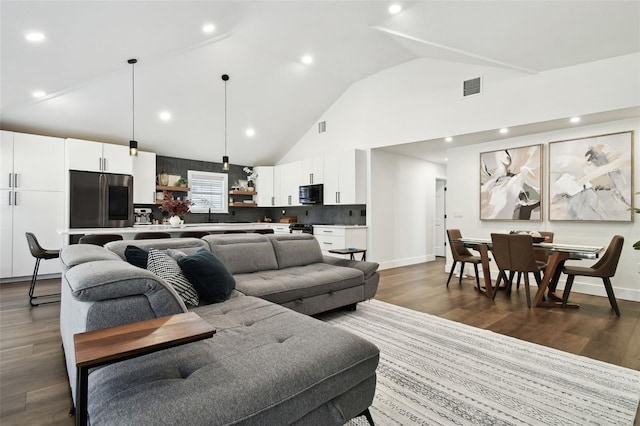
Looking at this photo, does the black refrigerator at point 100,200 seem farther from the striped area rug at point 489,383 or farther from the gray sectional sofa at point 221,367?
the striped area rug at point 489,383

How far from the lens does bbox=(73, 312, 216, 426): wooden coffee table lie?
0.98m

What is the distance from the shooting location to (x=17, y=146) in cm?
516

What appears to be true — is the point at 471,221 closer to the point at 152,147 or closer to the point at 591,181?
the point at 591,181

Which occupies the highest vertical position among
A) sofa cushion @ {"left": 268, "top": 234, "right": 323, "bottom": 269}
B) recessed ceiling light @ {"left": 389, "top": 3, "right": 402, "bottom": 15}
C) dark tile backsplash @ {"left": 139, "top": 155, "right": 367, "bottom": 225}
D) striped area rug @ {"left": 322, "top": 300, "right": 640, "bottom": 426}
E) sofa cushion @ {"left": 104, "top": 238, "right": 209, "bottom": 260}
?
recessed ceiling light @ {"left": 389, "top": 3, "right": 402, "bottom": 15}

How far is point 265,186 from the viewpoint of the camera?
8.24 m

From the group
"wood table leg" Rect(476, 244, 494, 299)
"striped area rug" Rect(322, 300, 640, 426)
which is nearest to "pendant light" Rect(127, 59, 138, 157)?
"striped area rug" Rect(322, 300, 640, 426)

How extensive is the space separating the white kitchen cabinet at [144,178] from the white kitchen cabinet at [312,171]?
122 inches

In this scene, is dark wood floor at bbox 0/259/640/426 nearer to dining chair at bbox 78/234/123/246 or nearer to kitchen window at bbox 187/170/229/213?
dining chair at bbox 78/234/123/246

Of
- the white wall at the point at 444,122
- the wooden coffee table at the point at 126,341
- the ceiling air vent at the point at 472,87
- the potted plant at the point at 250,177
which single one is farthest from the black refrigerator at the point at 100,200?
the ceiling air vent at the point at 472,87

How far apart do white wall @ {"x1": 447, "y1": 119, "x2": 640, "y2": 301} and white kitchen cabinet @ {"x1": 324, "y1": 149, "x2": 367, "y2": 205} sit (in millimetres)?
1651

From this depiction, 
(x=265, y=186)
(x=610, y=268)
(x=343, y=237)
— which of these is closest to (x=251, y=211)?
(x=265, y=186)

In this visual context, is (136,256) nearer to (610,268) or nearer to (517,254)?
(517,254)

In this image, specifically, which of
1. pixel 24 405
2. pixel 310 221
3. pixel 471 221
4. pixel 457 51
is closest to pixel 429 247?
pixel 471 221

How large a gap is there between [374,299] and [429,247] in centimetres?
391
